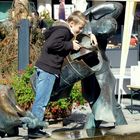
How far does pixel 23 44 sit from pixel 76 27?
187 inches

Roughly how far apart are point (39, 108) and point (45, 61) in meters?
0.51

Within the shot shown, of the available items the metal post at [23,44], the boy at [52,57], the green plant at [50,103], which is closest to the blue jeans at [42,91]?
the boy at [52,57]

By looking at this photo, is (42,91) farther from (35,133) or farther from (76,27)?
(76,27)

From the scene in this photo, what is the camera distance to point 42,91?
5.96 m

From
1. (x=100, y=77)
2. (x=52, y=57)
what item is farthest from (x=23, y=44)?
(x=52, y=57)

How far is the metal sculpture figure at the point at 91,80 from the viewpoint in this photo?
229 inches

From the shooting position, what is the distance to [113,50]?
55.1 ft

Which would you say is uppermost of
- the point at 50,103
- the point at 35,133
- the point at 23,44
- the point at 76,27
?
the point at 76,27

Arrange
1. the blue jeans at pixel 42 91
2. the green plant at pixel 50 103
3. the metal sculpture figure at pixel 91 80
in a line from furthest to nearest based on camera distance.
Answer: the green plant at pixel 50 103
the blue jeans at pixel 42 91
the metal sculpture figure at pixel 91 80

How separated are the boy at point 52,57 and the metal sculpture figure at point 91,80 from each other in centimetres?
10

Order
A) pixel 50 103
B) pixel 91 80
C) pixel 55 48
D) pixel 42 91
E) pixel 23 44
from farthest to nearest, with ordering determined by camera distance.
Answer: pixel 23 44, pixel 50 103, pixel 91 80, pixel 42 91, pixel 55 48

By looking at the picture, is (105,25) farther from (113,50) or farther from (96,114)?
(113,50)

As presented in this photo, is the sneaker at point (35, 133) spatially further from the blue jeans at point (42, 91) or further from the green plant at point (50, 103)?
the green plant at point (50, 103)

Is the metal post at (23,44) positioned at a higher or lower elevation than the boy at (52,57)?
lower
